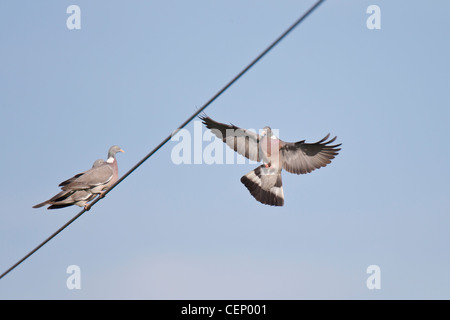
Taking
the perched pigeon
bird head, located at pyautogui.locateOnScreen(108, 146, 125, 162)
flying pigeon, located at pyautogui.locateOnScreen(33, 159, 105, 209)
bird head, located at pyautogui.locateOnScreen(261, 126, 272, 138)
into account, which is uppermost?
bird head, located at pyautogui.locateOnScreen(261, 126, 272, 138)

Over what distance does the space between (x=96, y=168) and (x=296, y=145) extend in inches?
116

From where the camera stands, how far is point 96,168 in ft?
31.9

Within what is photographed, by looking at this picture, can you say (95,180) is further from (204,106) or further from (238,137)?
(204,106)

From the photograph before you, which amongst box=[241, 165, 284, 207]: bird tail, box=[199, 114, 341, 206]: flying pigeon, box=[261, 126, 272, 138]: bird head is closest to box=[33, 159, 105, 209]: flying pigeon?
box=[199, 114, 341, 206]: flying pigeon

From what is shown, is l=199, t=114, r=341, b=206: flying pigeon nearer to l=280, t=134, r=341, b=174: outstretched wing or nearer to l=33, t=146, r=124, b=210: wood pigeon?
l=280, t=134, r=341, b=174: outstretched wing

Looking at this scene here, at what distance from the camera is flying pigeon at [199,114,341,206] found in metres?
10.2

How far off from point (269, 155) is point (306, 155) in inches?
21.8

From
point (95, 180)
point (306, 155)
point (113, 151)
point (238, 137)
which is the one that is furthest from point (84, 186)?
point (306, 155)

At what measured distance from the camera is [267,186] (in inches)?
413

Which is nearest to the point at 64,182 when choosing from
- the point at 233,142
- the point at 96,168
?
the point at 96,168

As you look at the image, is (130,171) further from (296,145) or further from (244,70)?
(296,145)

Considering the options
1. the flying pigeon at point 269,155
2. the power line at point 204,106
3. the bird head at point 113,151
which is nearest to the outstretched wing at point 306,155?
the flying pigeon at point 269,155

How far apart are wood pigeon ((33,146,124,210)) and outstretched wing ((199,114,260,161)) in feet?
5.47

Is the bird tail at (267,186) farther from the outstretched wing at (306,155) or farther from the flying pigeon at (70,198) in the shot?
the flying pigeon at (70,198)
